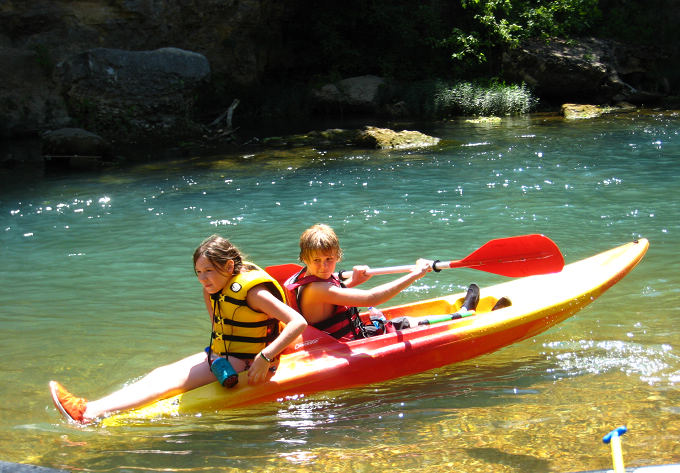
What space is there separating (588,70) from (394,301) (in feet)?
36.7

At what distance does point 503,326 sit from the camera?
3594 mm

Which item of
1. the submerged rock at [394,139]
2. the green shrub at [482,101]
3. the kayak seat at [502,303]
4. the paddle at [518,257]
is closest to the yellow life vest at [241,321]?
the paddle at [518,257]

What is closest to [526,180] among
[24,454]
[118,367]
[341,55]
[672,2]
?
[118,367]

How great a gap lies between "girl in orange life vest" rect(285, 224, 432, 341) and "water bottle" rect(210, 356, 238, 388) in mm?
464

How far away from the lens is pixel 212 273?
115 inches

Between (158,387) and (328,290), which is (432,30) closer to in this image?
(328,290)

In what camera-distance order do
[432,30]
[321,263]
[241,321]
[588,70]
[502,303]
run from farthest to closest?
[432,30], [588,70], [502,303], [321,263], [241,321]

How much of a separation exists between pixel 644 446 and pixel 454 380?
3.46 feet

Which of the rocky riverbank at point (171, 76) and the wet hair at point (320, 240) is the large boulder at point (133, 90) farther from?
the wet hair at point (320, 240)

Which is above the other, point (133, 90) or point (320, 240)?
point (133, 90)

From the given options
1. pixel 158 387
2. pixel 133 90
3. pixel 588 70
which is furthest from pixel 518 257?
pixel 588 70

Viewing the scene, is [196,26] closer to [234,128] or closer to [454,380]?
[234,128]

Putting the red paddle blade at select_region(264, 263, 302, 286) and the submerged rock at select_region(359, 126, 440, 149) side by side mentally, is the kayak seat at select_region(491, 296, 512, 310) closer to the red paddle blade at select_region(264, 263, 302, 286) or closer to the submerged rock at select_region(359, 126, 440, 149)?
the red paddle blade at select_region(264, 263, 302, 286)

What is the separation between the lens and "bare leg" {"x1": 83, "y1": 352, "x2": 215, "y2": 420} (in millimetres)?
2947
